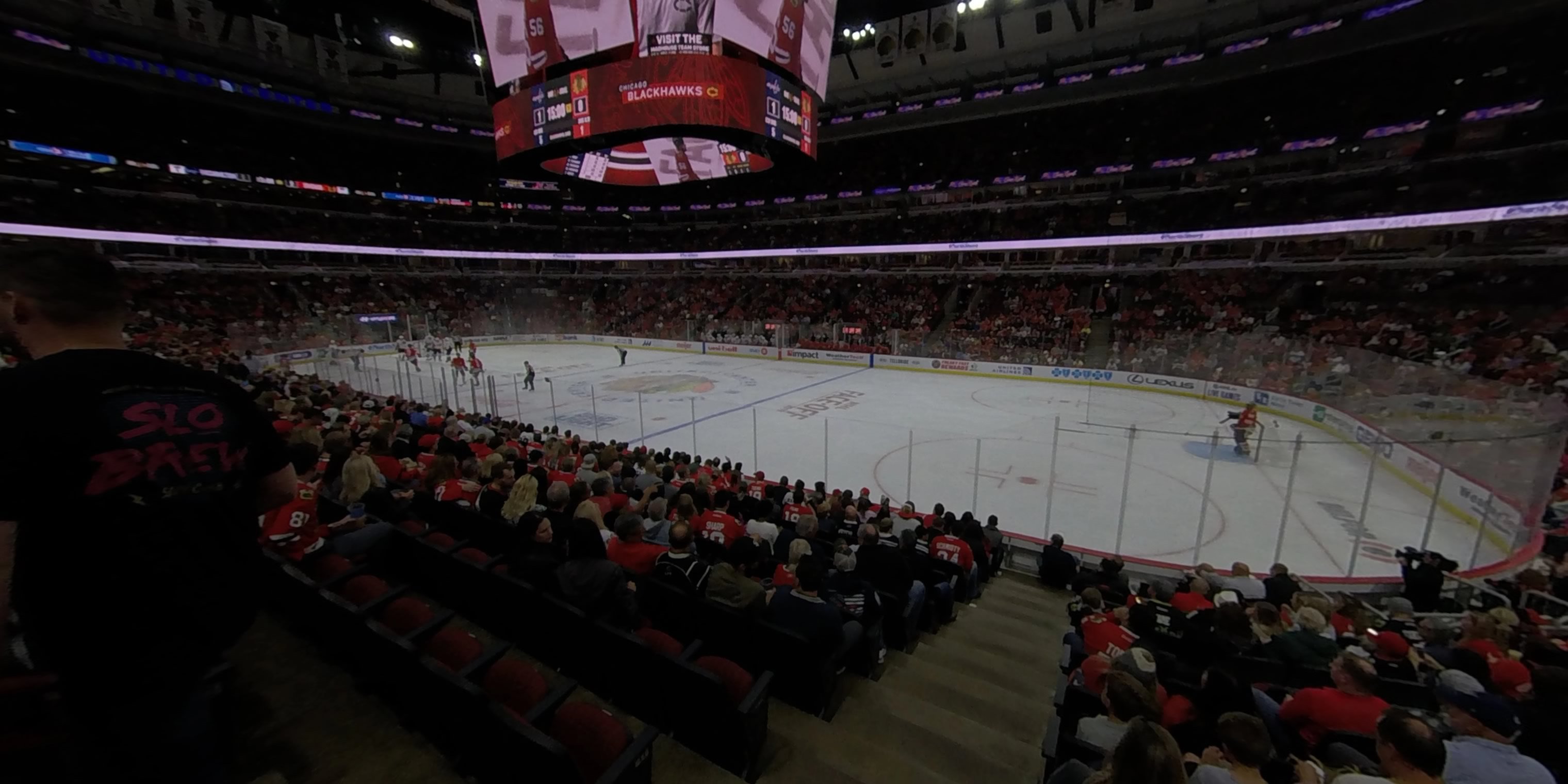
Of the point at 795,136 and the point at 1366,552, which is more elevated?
the point at 795,136

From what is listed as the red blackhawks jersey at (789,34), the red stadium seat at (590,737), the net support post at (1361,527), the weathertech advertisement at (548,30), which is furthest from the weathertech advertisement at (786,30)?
the net support post at (1361,527)

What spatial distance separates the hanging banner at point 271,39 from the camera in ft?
99.3

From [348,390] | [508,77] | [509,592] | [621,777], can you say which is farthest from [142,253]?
[621,777]

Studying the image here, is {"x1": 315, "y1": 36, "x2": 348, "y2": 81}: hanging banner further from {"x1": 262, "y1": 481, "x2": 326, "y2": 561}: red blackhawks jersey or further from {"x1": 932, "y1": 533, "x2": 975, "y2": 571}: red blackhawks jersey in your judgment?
{"x1": 932, "y1": 533, "x2": 975, "y2": 571}: red blackhawks jersey

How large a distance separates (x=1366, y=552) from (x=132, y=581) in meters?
13.6

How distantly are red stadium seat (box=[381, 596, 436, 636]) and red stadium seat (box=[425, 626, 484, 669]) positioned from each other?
21 centimetres

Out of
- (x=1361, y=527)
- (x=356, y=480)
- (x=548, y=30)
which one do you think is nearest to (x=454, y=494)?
(x=356, y=480)

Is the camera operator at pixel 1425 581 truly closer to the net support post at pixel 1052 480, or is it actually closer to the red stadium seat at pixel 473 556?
the net support post at pixel 1052 480

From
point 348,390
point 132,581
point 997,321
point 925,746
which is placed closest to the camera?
point 132,581

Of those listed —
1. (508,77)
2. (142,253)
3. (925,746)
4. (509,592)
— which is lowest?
(925,746)

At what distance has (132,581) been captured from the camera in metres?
1.40

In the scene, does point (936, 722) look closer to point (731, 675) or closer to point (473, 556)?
point (731, 675)

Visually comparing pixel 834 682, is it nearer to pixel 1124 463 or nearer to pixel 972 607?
pixel 972 607

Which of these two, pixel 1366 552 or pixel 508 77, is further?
pixel 508 77
